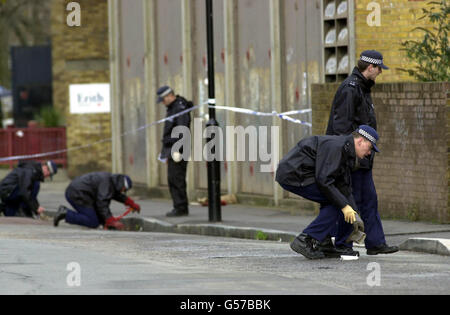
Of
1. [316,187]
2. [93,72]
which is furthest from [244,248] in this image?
[93,72]

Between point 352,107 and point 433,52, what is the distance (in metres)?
4.13

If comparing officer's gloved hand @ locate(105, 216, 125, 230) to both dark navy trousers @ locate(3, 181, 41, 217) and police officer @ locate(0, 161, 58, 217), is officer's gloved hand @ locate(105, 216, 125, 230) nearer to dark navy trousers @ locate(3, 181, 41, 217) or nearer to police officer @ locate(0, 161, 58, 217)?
police officer @ locate(0, 161, 58, 217)

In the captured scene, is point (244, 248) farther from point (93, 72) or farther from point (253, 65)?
point (93, 72)

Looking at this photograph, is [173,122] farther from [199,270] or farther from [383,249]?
[199,270]

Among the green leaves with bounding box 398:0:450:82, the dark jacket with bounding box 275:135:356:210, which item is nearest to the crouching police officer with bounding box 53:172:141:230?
the green leaves with bounding box 398:0:450:82

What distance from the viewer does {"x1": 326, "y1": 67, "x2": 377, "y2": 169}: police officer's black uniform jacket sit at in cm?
1165

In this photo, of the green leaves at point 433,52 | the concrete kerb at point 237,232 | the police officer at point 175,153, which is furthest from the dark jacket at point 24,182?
the green leaves at point 433,52

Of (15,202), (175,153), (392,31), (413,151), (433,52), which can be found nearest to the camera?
(413,151)

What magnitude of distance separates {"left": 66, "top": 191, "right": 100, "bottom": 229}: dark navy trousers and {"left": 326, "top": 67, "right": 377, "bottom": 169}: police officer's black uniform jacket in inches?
254

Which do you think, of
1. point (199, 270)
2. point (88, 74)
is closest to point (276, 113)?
point (199, 270)

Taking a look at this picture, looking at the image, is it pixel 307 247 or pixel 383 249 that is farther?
pixel 383 249

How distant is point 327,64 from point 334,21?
601 mm

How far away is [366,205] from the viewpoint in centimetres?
1157

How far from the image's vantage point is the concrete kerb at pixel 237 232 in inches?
470
